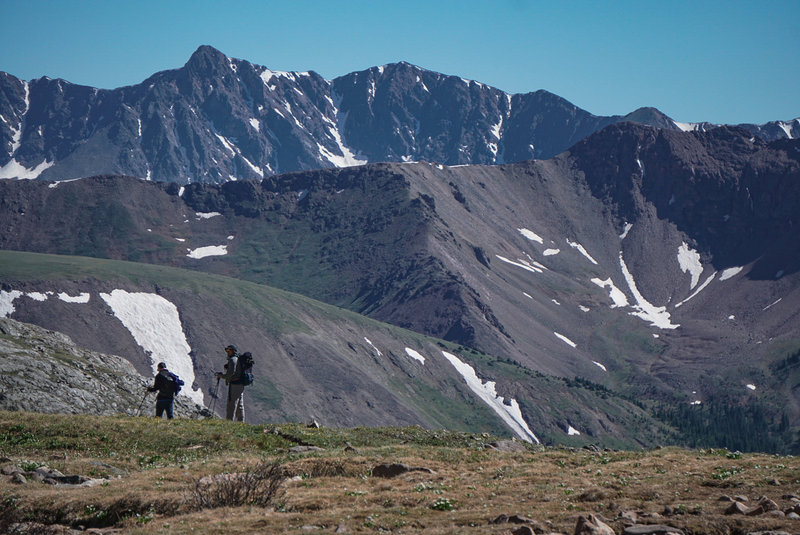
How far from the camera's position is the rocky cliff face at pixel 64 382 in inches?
1996

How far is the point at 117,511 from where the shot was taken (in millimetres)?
23188

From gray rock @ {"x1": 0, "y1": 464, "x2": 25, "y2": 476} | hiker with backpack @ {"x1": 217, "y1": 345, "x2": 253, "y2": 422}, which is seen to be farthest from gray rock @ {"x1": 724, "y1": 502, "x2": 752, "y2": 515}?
hiker with backpack @ {"x1": 217, "y1": 345, "x2": 253, "y2": 422}

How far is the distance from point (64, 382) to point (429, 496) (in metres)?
37.1

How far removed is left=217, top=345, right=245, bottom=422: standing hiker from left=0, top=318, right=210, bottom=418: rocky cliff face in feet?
28.6

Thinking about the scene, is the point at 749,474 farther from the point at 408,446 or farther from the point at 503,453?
the point at 408,446

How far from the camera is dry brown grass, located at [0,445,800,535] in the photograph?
21.2 metres

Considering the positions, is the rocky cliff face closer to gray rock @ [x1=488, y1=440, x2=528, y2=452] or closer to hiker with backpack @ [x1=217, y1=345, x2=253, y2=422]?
hiker with backpack @ [x1=217, y1=345, x2=253, y2=422]

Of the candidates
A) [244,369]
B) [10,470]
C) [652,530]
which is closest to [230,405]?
[244,369]

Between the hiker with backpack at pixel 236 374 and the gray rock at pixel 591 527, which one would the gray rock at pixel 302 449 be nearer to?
the hiker with backpack at pixel 236 374

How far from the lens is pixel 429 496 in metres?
24.3

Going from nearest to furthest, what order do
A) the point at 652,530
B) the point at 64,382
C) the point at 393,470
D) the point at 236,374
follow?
the point at 652,530, the point at 393,470, the point at 236,374, the point at 64,382

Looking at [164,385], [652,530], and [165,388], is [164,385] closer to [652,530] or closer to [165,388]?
[165,388]

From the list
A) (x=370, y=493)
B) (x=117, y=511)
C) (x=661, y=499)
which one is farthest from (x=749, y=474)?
(x=117, y=511)

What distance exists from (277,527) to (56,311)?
189 metres
